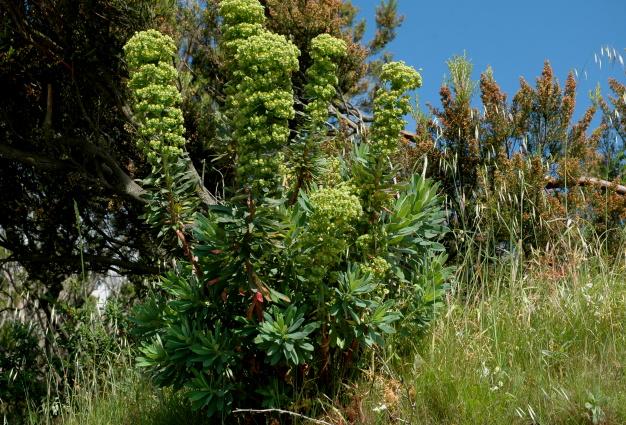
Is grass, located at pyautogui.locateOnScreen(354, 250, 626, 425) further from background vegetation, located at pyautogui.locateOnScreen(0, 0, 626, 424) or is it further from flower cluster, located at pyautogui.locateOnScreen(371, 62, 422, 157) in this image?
flower cluster, located at pyautogui.locateOnScreen(371, 62, 422, 157)

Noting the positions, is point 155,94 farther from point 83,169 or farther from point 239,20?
point 83,169

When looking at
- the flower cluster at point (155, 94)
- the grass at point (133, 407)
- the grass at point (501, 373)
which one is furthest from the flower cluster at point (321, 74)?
the grass at point (133, 407)

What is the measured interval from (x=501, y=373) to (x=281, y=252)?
1.28 m

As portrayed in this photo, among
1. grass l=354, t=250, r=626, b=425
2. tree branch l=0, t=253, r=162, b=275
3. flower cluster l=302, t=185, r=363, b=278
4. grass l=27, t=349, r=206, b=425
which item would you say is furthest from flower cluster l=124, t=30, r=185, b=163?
tree branch l=0, t=253, r=162, b=275

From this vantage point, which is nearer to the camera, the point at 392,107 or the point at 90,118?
the point at 392,107

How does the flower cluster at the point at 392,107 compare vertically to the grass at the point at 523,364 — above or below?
above

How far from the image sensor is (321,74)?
153 inches

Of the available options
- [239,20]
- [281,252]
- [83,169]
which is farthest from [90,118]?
[281,252]

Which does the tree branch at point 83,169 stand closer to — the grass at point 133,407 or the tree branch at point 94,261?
the tree branch at point 94,261

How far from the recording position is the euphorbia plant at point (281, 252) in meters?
3.49

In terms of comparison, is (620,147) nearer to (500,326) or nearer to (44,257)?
(500,326)

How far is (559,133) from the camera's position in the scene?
718 cm

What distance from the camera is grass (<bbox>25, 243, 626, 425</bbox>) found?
374 centimetres

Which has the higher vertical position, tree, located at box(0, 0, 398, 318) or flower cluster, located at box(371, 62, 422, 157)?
tree, located at box(0, 0, 398, 318)
